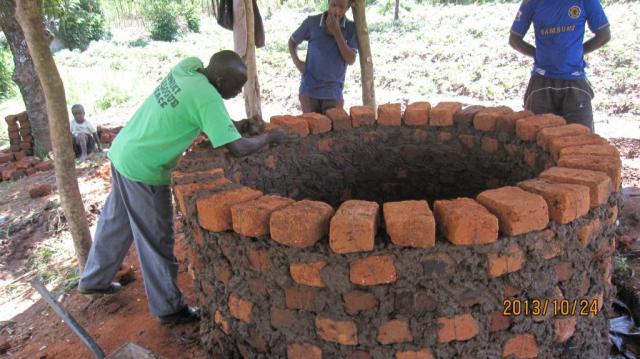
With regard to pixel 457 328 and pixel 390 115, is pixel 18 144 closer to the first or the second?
pixel 390 115

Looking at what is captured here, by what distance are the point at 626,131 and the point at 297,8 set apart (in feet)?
87.7

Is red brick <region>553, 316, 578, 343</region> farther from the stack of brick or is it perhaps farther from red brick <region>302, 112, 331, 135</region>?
the stack of brick

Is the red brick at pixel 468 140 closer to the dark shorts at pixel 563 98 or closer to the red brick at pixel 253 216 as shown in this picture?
the dark shorts at pixel 563 98

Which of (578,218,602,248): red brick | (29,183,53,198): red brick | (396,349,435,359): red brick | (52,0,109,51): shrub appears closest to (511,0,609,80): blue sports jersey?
(578,218,602,248): red brick

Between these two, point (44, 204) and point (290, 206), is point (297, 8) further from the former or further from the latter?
point (290, 206)

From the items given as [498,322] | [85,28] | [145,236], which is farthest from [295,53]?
[85,28]

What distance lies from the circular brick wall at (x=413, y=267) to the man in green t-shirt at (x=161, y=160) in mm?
237

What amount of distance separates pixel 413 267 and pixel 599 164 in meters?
1.00

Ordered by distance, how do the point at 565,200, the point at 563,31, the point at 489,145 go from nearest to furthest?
1. the point at 565,200
2. the point at 489,145
3. the point at 563,31

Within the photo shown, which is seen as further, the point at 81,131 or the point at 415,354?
the point at 81,131

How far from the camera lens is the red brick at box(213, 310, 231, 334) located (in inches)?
88.2

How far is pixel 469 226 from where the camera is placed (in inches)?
67.4

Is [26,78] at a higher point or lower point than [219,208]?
higher
